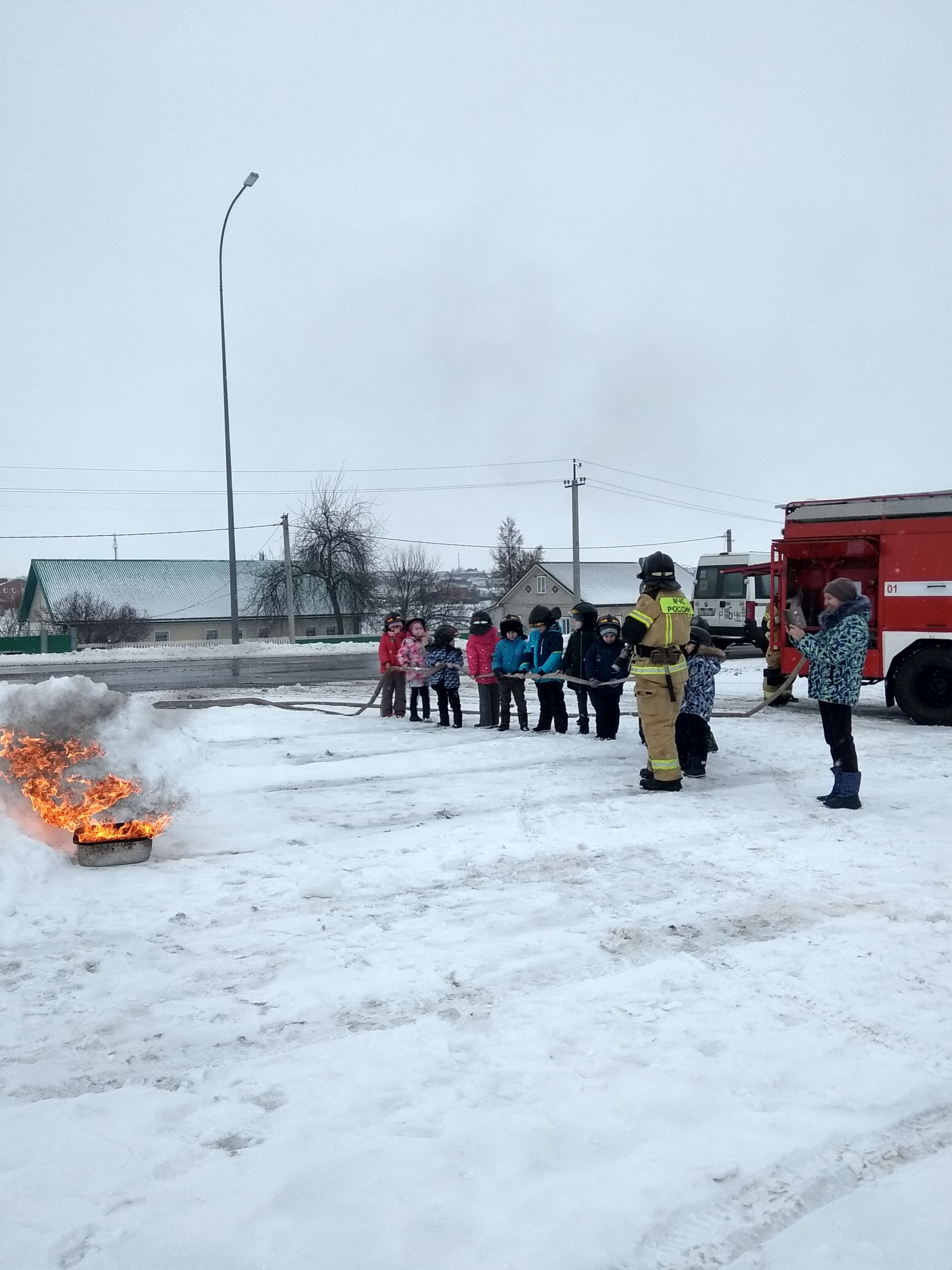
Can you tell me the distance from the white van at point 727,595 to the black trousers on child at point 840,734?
898 inches

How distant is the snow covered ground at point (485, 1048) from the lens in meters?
2.47

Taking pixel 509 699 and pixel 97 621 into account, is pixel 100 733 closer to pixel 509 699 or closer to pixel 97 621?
pixel 509 699

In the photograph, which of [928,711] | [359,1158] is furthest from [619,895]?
[928,711]

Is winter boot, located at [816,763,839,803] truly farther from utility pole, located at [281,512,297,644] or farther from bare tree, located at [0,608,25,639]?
bare tree, located at [0,608,25,639]

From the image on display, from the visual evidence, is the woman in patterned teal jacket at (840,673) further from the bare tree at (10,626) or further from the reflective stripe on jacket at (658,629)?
the bare tree at (10,626)

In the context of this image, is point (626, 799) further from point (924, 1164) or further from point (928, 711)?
point (928, 711)

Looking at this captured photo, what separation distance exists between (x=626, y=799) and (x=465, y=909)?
2885 millimetres

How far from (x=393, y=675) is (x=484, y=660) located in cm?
196

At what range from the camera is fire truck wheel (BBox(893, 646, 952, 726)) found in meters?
12.1

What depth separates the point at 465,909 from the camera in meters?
4.89

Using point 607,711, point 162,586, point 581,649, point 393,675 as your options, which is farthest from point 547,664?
point 162,586

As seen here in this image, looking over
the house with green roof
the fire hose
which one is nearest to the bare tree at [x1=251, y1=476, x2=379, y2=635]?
the house with green roof

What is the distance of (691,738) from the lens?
8.54m

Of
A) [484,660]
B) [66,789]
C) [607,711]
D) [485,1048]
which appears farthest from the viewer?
[484,660]
